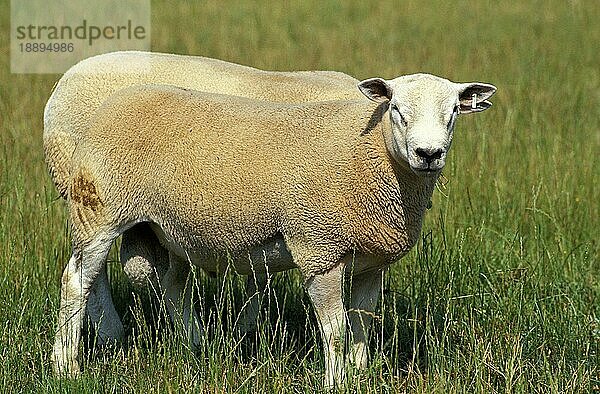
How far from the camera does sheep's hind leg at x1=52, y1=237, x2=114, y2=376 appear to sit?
4410mm

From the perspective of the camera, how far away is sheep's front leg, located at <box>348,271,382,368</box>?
14.1ft

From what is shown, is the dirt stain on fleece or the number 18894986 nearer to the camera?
the dirt stain on fleece

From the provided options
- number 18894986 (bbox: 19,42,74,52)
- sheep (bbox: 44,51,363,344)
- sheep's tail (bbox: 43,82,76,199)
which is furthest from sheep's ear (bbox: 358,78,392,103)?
number 18894986 (bbox: 19,42,74,52)

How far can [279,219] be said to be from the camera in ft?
13.2

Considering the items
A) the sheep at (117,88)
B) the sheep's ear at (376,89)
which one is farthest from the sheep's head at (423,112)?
the sheep at (117,88)

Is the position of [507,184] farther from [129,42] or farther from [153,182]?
[129,42]

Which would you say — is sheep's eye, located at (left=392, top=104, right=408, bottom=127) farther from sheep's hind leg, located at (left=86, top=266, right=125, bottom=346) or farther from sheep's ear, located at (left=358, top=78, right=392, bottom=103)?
sheep's hind leg, located at (left=86, top=266, right=125, bottom=346)

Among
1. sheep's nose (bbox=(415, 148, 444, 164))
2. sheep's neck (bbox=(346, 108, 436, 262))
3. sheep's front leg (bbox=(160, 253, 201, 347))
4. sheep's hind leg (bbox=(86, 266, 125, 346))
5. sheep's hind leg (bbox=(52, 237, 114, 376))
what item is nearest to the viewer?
sheep's nose (bbox=(415, 148, 444, 164))

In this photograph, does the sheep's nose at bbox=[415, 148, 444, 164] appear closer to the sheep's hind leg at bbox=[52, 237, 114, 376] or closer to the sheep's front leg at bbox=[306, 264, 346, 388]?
the sheep's front leg at bbox=[306, 264, 346, 388]

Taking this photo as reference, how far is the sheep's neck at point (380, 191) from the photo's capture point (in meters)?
3.94

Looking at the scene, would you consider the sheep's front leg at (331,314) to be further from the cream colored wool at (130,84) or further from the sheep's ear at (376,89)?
the cream colored wool at (130,84)

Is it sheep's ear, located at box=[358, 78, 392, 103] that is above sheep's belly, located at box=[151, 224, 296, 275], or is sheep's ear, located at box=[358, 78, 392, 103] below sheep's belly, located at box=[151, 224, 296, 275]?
above

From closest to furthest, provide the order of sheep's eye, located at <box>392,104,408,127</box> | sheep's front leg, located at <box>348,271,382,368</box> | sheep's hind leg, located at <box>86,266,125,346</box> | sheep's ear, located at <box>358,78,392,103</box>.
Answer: sheep's eye, located at <box>392,104,408,127</box> < sheep's ear, located at <box>358,78,392,103</box> < sheep's front leg, located at <box>348,271,382,368</box> < sheep's hind leg, located at <box>86,266,125,346</box>

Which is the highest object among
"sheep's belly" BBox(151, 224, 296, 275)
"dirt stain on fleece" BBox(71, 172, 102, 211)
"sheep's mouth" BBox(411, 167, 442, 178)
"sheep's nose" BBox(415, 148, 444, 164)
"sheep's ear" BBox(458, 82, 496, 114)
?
"sheep's ear" BBox(458, 82, 496, 114)
